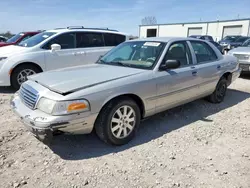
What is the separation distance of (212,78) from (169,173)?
9.07 feet

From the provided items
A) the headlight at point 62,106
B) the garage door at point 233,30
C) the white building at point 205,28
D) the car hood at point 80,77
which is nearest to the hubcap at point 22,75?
the car hood at point 80,77

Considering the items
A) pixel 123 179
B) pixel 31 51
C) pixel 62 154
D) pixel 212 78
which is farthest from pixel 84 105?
pixel 31 51

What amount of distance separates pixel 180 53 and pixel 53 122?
264 centimetres

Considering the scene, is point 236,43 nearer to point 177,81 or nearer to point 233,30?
point 177,81

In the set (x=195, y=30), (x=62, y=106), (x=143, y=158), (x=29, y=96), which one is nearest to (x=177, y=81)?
(x=143, y=158)

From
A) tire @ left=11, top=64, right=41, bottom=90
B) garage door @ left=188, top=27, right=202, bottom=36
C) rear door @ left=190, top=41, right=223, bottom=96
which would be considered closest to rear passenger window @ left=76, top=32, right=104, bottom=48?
tire @ left=11, top=64, right=41, bottom=90

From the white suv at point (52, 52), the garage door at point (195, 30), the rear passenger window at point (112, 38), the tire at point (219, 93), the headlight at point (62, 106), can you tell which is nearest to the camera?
the headlight at point (62, 106)

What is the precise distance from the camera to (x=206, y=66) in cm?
457

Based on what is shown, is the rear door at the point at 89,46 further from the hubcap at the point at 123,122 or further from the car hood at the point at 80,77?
the hubcap at the point at 123,122

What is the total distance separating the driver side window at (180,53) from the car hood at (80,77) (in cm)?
75

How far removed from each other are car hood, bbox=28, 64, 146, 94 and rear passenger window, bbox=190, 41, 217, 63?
161 cm

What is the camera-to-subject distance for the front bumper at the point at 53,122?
2.64 meters

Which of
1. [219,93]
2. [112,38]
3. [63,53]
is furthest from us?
[112,38]

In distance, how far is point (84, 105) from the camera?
2.79 metres
